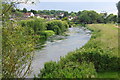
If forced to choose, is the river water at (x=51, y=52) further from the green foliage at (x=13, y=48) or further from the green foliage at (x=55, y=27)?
the green foliage at (x=55, y=27)

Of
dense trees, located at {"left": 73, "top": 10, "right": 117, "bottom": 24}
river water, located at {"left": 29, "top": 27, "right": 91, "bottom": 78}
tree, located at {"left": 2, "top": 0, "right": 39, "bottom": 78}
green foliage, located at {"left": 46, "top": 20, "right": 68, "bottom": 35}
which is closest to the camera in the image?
tree, located at {"left": 2, "top": 0, "right": 39, "bottom": 78}

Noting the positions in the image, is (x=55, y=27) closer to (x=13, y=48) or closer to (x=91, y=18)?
(x=13, y=48)

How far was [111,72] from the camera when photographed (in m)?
11.9

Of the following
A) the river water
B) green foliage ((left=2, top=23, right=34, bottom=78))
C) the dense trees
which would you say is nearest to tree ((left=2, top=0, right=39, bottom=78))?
green foliage ((left=2, top=23, right=34, bottom=78))

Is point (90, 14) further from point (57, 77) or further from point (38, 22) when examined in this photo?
point (57, 77)

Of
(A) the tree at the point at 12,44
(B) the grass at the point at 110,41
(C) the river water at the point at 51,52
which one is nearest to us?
(A) the tree at the point at 12,44

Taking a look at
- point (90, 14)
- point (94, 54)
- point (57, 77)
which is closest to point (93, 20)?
point (90, 14)

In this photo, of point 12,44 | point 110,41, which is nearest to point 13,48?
point 12,44

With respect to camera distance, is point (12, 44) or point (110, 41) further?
point (110, 41)

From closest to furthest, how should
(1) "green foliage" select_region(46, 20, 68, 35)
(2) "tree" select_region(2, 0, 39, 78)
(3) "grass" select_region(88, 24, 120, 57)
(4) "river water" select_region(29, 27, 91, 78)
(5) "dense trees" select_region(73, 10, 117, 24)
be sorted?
(2) "tree" select_region(2, 0, 39, 78), (3) "grass" select_region(88, 24, 120, 57), (4) "river water" select_region(29, 27, 91, 78), (1) "green foliage" select_region(46, 20, 68, 35), (5) "dense trees" select_region(73, 10, 117, 24)

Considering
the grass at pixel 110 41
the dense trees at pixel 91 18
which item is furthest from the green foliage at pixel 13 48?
the dense trees at pixel 91 18

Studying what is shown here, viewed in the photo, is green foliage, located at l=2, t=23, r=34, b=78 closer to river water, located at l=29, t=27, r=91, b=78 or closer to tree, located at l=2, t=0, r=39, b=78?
tree, located at l=2, t=0, r=39, b=78

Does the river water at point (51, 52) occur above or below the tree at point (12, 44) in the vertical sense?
below

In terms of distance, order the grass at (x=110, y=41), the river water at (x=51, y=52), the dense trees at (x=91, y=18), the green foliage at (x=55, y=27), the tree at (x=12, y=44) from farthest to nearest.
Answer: the dense trees at (x=91, y=18), the green foliage at (x=55, y=27), the river water at (x=51, y=52), the grass at (x=110, y=41), the tree at (x=12, y=44)
